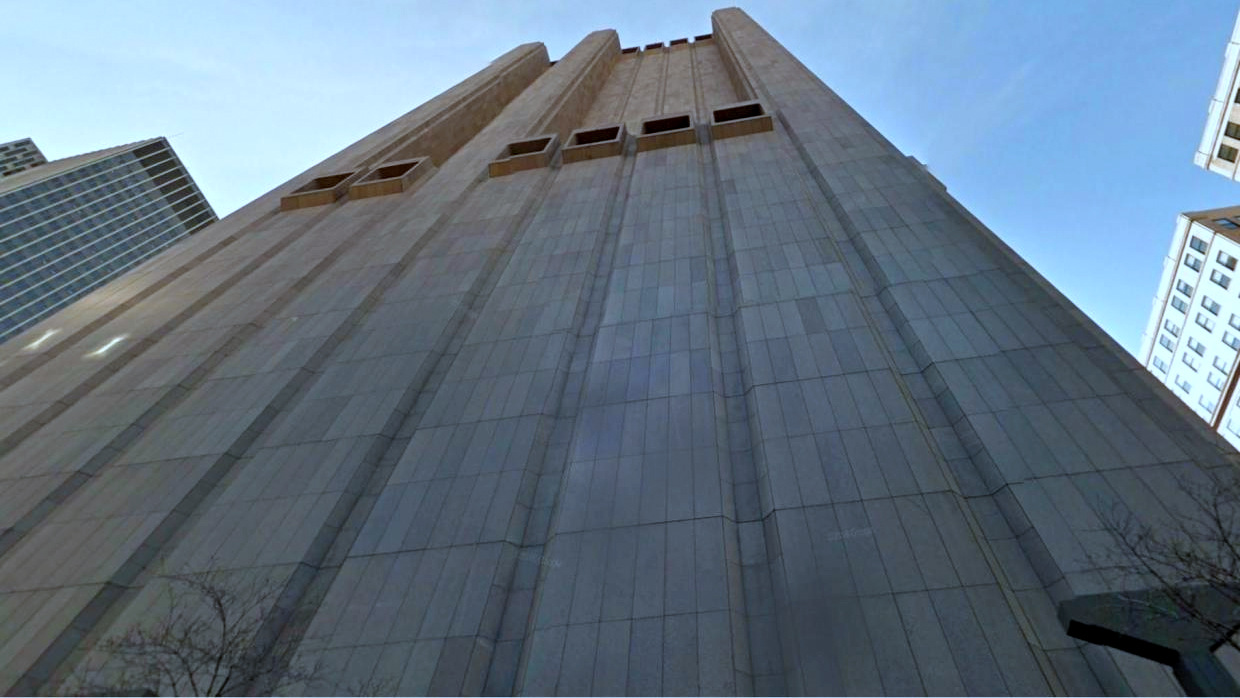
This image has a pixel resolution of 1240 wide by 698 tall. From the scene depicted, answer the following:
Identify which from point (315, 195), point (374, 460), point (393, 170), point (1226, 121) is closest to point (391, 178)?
point (393, 170)

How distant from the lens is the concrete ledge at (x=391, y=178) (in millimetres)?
30750

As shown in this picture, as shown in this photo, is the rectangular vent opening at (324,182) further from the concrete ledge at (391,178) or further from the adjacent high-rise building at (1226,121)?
the adjacent high-rise building at (1226,121)

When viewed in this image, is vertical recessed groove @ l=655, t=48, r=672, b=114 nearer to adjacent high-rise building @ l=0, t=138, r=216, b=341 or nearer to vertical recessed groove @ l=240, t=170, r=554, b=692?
vertical recessed groove @ l=240, t=170, r=554, b=692

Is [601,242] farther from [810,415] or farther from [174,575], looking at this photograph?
[174,575]

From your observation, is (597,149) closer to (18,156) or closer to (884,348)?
(884,348)

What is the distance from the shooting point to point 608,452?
41.1 ft

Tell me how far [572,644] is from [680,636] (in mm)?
1649

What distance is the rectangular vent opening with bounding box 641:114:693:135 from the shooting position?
3116cm

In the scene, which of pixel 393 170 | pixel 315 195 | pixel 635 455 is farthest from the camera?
pixel 393 170

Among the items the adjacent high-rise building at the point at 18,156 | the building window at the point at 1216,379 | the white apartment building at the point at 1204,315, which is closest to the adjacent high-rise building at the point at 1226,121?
the white apartment building at the point at 1204,315

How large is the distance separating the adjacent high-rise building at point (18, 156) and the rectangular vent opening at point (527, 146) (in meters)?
196

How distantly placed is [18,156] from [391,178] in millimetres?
201017

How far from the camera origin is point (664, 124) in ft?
104

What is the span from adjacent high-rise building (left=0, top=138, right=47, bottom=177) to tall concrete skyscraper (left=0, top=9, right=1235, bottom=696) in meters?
198
